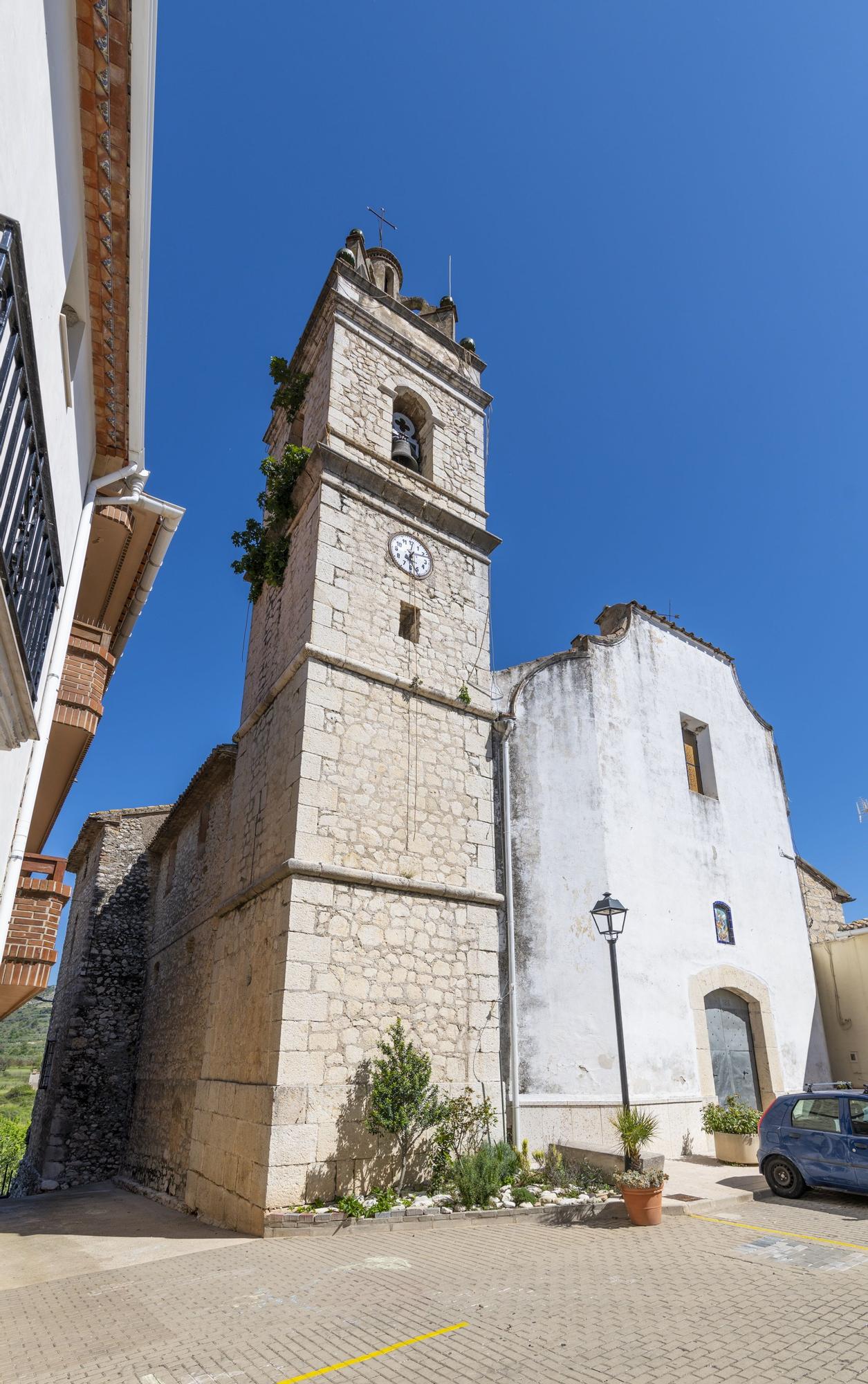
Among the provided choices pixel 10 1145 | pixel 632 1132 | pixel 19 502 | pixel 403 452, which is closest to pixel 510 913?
pixel 632 1132

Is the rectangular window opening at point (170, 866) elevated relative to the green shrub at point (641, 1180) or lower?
elevated

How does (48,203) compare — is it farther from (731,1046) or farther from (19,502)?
(731,1046)

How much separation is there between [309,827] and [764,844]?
10099mm

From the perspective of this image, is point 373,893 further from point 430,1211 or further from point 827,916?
point 827,916

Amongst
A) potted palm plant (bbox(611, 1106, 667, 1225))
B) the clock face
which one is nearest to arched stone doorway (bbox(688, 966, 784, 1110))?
potted palm plant (bbox(611, 1106, 667, 1225))

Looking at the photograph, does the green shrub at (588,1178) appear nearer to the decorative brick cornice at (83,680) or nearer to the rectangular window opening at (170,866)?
the decorative brick cornice at (83,680)

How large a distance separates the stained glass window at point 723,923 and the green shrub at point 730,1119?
251cm

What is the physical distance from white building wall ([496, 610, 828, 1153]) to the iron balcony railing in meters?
8.46

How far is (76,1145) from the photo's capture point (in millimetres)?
16438

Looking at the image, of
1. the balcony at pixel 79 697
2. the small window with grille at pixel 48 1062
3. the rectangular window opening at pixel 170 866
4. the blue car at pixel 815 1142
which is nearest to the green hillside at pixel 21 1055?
the small window with grille at pixel 48 1062

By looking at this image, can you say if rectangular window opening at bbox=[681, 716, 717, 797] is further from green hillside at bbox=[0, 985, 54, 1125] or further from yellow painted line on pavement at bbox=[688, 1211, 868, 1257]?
green hillside at bbox=[0, 985, 54, 1125]

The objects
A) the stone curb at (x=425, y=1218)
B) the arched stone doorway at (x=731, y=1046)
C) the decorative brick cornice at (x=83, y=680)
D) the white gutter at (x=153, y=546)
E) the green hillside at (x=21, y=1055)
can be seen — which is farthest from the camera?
the green hillside at (x=21, y=1055)

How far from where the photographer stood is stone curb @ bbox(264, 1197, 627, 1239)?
7.32 metres

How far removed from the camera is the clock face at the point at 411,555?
11.4 metres
